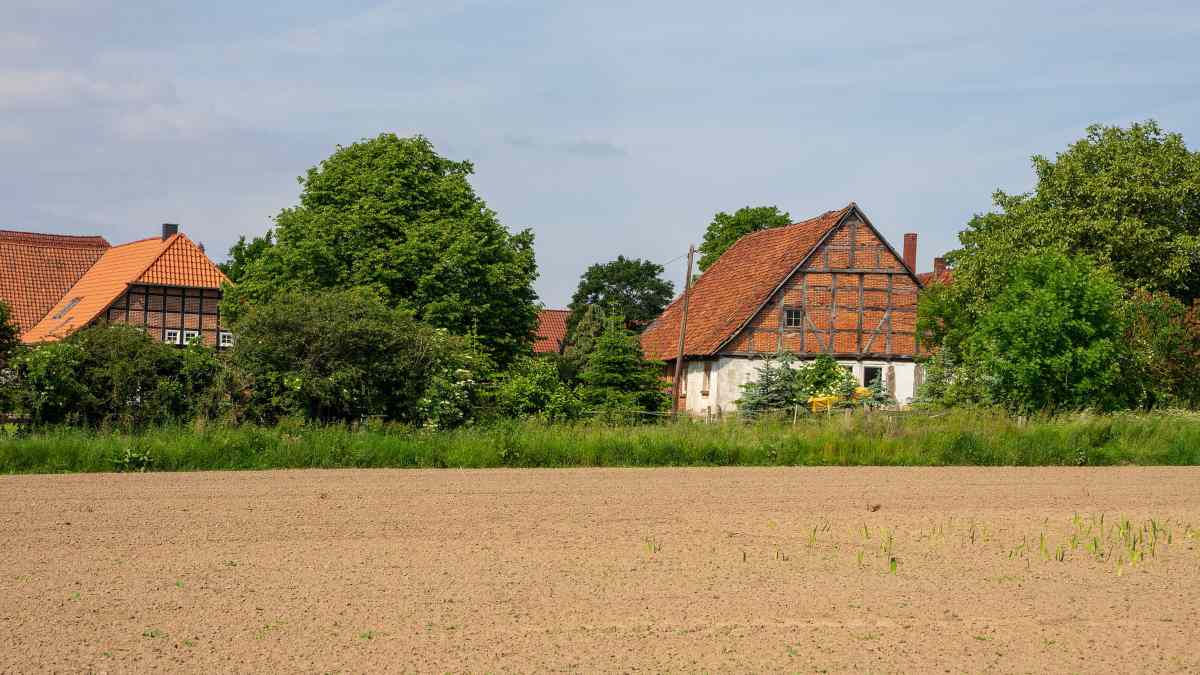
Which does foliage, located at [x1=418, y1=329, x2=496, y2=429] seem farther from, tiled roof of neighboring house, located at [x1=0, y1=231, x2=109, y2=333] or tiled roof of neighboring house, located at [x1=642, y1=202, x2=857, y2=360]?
tiled roof of neighboring house, located at [x1=0, y1=231, x2=109, y2=333]

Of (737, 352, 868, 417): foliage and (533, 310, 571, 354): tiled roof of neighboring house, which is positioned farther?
(533, 310, 571, 354): tiled roof of neighboring house

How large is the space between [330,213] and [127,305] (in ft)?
59.0

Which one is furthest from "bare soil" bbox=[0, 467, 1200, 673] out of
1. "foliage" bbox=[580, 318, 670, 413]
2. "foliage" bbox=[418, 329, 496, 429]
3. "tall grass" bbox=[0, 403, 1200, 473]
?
"foliage" bbox=[580, 318, 670, 413]

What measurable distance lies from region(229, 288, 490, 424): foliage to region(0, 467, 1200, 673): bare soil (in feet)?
16.0

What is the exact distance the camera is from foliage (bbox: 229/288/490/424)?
2456cm

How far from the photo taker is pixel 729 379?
45938 millimetres

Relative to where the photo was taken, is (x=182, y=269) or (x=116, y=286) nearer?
(x=182, y=269)

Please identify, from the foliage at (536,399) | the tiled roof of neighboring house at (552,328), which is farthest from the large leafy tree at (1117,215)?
the tiled roof of neighboring house at (552,328)

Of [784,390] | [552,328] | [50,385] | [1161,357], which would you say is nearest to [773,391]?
[784,390]

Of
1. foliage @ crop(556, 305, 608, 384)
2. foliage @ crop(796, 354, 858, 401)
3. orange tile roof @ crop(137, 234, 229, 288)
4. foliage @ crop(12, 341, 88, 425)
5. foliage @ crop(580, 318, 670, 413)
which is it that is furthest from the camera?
orange tile roof @ crop(137, 234, 229, 288)

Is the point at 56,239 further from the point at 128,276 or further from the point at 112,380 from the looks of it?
the point at 112,380

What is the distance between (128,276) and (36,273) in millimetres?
10203

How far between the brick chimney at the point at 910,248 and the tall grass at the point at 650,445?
4068cm

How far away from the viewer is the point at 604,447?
75.1 ft
